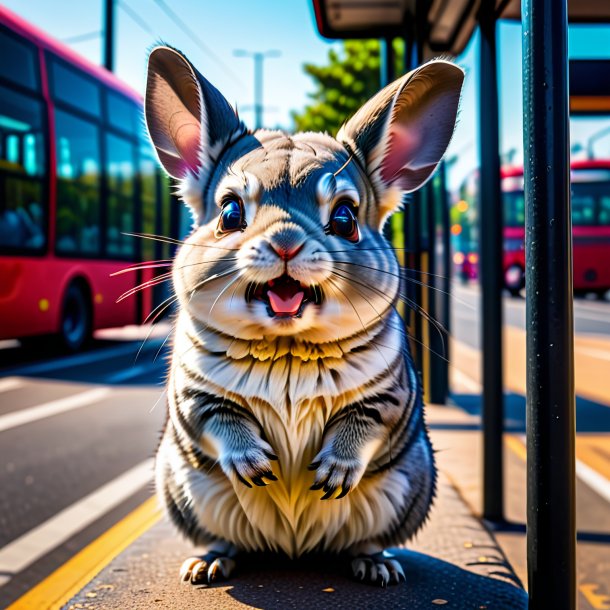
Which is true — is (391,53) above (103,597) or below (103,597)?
above

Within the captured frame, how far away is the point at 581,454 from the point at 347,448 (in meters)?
3.79

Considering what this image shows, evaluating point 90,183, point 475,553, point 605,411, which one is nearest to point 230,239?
point 475,553

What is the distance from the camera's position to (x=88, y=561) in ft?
10.2

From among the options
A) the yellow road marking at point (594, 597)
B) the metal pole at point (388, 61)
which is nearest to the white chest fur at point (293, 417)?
the yellow road marking at point (594, 597)

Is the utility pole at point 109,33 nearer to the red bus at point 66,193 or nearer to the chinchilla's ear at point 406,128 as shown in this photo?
the red bus at point 66,193

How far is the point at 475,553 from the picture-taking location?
2.15 m

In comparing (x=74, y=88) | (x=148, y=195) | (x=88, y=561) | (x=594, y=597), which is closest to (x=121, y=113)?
(x=74, y=88)

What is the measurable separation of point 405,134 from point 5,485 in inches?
147

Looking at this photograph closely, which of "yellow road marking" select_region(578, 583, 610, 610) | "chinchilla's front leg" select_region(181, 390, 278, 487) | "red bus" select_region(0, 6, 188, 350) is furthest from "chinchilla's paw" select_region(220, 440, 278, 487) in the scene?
"red bus" select_region(0, 6, 188, 350)

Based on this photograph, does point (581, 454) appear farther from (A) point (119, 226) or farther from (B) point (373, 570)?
(A) point (119, 226)

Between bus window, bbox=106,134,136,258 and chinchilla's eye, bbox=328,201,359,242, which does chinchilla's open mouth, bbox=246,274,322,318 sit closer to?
chinchilla's eye, bbox=328,201,359,242

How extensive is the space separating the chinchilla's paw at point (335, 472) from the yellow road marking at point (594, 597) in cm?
182

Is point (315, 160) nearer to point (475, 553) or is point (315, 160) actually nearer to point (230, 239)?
point (230, 239)

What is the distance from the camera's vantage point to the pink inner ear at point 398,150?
1.38m
